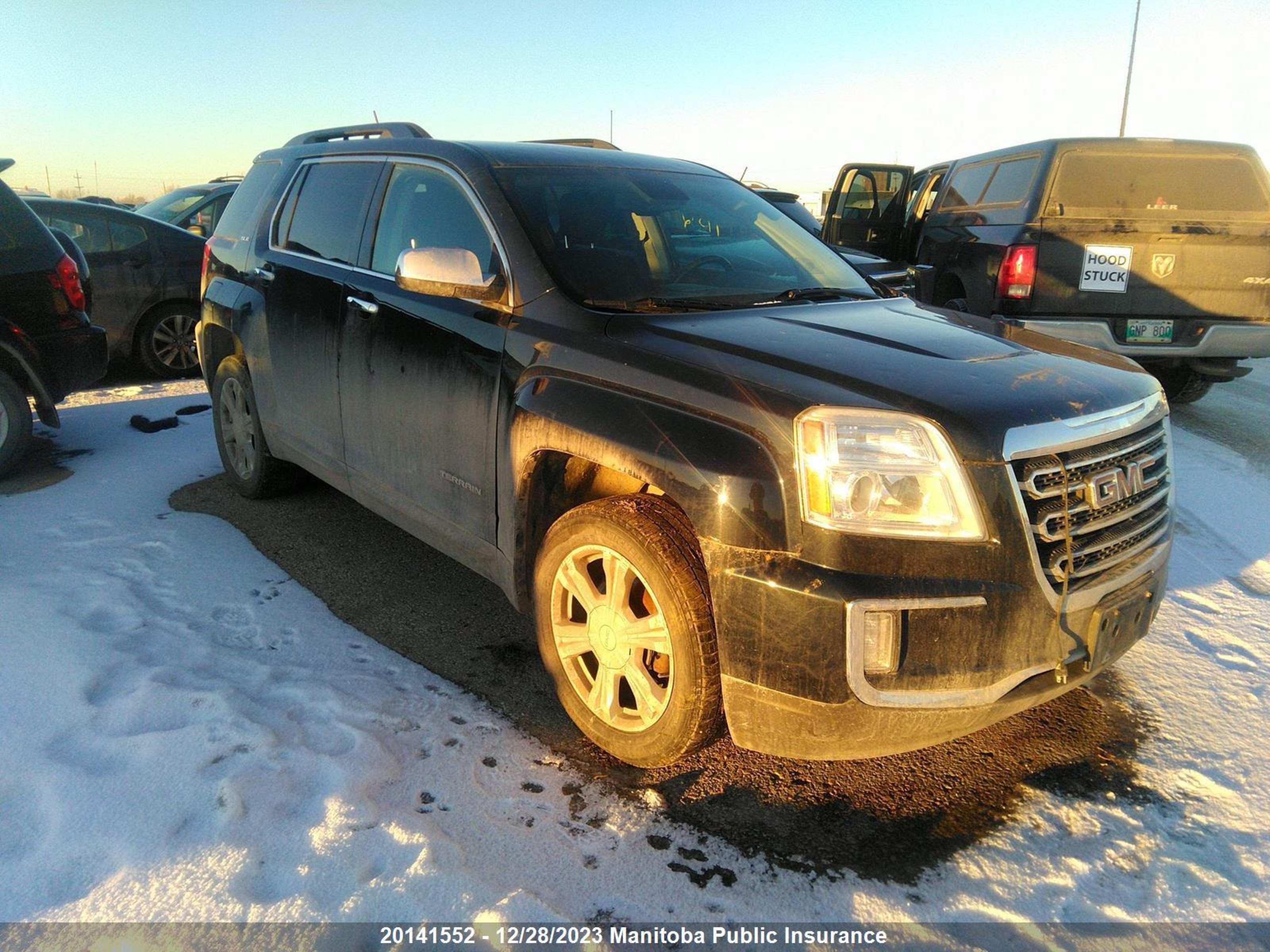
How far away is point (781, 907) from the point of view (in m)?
2.22

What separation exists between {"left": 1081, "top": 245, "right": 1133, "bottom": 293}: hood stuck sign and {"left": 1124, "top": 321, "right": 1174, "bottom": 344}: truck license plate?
0.92 feet

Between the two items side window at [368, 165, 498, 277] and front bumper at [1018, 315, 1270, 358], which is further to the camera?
front bumper at [1018, 315, 1270, 358]

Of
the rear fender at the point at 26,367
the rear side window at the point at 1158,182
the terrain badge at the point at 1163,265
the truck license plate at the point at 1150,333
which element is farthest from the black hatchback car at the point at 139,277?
the terrain badge at the point at 1163,265

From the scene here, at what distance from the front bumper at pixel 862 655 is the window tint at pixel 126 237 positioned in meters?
7.95

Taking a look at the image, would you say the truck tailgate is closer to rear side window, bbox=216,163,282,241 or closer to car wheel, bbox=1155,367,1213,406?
car wheel, bbox=1155,367,1213,406

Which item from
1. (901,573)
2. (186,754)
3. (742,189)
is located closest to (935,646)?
(901,573)

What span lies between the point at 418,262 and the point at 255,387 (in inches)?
85.0

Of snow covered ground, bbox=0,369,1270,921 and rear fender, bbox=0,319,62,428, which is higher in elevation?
rear fender, bbox=0,319,62,428

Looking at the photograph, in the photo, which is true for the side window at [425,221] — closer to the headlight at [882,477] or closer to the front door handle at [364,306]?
the front door handle at [364,306]

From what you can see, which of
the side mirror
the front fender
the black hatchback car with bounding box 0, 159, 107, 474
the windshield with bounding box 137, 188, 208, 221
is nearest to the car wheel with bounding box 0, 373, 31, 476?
the black hatchback car with bounding box 0, 159, 107, 474

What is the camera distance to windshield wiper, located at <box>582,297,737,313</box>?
2941 mm

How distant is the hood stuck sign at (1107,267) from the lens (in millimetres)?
6488

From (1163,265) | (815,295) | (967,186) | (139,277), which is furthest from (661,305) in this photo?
(139,277)

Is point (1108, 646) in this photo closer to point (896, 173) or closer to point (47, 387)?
point (47, 387)
